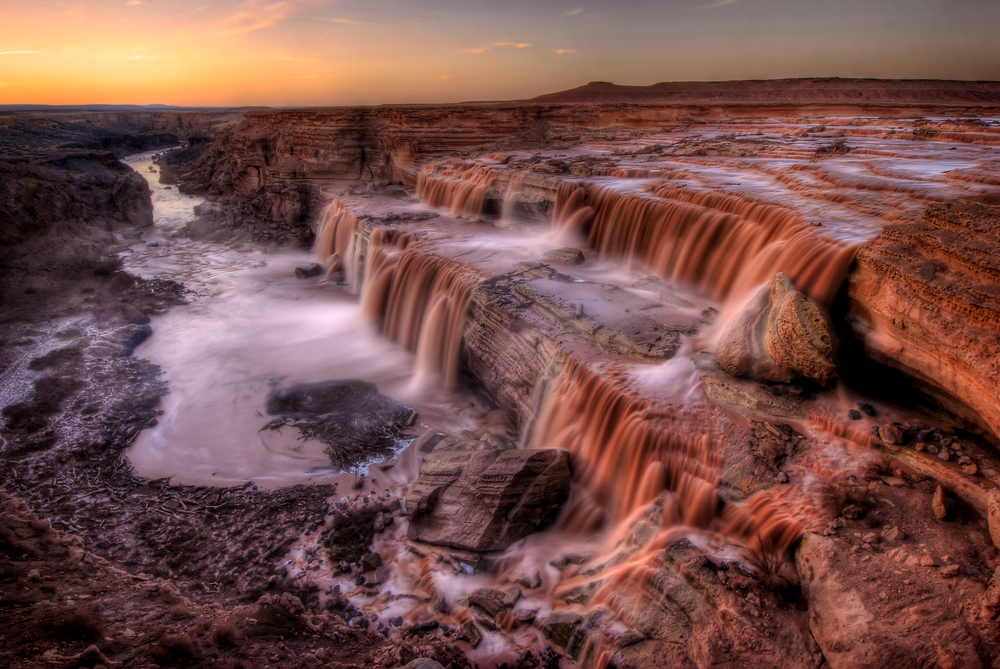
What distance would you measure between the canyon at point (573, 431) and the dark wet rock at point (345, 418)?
0.05 m

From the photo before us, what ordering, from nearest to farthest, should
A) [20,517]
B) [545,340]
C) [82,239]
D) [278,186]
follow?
1. [20,517]
2. [545,340]
3. [82,239]
4. [278,186]

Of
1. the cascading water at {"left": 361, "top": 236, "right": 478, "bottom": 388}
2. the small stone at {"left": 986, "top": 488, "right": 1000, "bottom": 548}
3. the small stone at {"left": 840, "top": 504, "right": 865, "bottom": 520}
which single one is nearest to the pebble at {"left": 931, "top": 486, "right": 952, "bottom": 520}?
the small stone at {"left": 986, "top": 488, "right": 1000, "bottom": 548}

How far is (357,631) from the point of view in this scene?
15.3 feet

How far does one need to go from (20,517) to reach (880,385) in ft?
29.0

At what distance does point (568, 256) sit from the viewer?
33.3 ft

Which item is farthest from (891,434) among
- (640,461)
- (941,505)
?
(640,461)

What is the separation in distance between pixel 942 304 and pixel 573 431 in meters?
3.55

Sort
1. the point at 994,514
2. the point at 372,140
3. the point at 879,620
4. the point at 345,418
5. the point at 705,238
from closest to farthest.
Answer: the point at 879,620 → the point at 994,514 → the point at 345,418 → the point at 705,238 → the point at 372,140

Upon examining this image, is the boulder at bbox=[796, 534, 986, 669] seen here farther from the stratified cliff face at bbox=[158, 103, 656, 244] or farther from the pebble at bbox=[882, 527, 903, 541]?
the stratified cliff face at bbox=[158, 103, 656, 244]

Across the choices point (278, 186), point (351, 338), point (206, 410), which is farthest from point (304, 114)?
point (206, 410)

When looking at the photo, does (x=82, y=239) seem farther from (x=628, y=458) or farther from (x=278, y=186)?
(x=628, y=458)

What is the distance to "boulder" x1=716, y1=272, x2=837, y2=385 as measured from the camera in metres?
5.27

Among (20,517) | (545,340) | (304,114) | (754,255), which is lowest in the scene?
(20,517)

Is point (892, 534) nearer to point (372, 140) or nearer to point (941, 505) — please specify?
point (941, 505)
